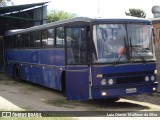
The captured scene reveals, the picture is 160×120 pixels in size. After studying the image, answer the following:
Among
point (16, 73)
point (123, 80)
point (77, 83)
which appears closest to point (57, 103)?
point (77, 83)

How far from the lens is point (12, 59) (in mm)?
22281

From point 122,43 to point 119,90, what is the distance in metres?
1.53

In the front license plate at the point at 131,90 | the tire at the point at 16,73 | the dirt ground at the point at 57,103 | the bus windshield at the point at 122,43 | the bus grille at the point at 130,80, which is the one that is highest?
the bus windshield at the point at 122,43

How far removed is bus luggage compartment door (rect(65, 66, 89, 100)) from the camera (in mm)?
A: 12148

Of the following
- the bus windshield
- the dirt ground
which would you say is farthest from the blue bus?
the dirt ground

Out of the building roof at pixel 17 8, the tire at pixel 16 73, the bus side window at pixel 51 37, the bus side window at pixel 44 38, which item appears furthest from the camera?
the building roof at pixel 17 8

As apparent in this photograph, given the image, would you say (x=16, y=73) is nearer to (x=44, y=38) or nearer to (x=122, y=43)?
(x=44, y=38)

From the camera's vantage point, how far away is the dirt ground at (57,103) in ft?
40.0

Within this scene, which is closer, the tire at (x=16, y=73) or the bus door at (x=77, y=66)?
the bus door at (x=77, y=66)

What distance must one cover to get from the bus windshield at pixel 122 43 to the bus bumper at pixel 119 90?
0.86m

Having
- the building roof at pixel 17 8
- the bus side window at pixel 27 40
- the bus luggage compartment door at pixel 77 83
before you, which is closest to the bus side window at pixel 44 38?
the bus side window at pixel 27 40

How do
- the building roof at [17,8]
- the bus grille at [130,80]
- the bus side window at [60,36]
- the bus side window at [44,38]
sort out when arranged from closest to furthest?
the bus grille at [130,80], the bus side window at [60,36], the bus side window at [44,38], the building roof at [17,8]

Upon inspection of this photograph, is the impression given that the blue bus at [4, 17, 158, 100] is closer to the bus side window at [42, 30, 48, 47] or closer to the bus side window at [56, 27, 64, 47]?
the bus side window at [56, 27, 64, 47]

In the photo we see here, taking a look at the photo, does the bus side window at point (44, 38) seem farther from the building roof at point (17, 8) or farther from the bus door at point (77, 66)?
the building roof at point (17, 8)
